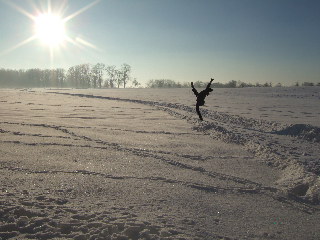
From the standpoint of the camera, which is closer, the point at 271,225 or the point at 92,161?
the point at 271,225

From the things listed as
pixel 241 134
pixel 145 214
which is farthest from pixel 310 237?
pixel 241 134

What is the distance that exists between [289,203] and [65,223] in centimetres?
202

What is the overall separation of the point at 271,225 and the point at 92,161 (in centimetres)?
228

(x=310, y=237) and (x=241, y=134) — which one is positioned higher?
(x=241, y=134)

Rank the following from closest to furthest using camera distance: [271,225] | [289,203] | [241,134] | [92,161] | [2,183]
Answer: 1. [271,225]
2. [289,203]
3. [2,183]
4. [92,161]
5. [241,134]

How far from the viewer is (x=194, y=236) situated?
166 centimetres

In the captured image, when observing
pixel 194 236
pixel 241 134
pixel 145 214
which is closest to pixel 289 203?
pixel 194 236

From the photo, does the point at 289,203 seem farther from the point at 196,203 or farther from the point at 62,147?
the point at 62,147

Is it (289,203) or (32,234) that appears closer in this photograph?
(32,234)

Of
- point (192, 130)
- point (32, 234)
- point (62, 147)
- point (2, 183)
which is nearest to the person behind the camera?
point (32, 234)

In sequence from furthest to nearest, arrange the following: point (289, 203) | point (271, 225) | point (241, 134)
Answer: point (241, 134) → point (289, 203) → point (271, 225)

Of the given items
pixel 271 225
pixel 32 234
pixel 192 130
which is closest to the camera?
pixel 32 234

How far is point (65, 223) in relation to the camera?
1.71 metres

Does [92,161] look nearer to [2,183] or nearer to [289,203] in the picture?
[2,183]
